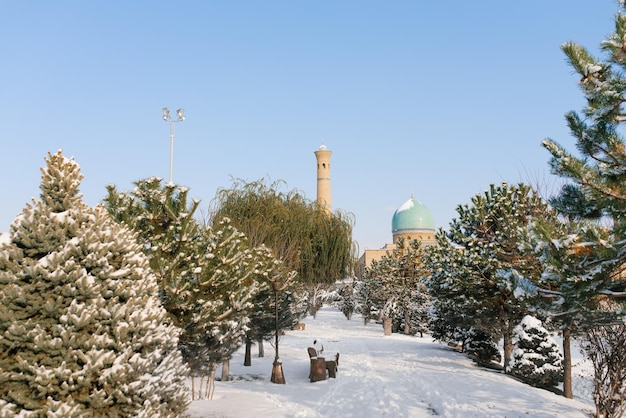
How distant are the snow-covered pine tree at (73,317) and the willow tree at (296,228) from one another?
14019 mm

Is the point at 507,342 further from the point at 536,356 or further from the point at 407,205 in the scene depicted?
the point at 407,205

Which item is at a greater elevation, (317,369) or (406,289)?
(406,289)

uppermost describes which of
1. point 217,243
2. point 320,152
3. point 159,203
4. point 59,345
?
point 320,152

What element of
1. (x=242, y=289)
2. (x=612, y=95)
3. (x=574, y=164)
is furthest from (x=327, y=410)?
(x=612, y=95)

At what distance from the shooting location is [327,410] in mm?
11477

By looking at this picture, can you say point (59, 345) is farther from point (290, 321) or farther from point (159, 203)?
point (290, 321)

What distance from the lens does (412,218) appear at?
72.8 meters

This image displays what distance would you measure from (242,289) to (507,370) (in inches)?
434

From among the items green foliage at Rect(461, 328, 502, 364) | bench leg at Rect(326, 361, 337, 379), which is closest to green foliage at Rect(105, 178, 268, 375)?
bench leg at Rect(326, 361, 337, 379)

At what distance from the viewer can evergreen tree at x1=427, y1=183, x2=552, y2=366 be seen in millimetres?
16469

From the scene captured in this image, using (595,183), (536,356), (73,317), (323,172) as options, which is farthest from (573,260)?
(323,172)

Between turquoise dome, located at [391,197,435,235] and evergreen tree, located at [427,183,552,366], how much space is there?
175 ft

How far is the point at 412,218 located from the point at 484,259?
56575 mm

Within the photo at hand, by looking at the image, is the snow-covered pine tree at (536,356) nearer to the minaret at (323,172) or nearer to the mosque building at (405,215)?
the mosque building at (405,215)
